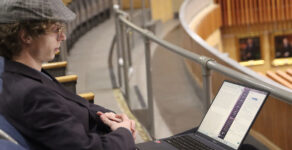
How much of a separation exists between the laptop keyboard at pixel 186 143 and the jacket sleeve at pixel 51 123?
0.69 feet

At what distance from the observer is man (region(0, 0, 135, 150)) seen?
2.15 ft

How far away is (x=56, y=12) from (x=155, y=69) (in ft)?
4.56

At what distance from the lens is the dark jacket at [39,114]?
0.65 m

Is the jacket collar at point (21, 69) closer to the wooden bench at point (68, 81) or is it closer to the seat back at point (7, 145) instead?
the seat back at point (7, 145)

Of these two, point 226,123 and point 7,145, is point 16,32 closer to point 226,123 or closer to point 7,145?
point 7,145

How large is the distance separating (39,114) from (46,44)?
0.12 m

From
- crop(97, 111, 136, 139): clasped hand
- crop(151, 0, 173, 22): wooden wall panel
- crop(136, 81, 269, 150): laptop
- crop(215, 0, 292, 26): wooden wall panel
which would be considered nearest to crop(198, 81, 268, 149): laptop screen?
crop(136, 81, 269, 150): laptop

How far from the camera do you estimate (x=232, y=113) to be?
0.85 meters

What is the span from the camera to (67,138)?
0.66 m

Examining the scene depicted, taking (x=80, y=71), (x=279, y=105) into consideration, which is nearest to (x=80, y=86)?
(x=80, y=71)

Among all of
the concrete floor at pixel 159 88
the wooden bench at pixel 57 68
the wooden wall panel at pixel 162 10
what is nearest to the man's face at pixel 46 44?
the concrete floor at pixel 159 88

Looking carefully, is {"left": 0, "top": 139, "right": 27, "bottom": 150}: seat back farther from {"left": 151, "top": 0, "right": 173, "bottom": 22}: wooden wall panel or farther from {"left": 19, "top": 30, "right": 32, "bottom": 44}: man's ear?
{"left": 151, "top": 0, "right": 173, "bottom": 22}: wooden wall panel

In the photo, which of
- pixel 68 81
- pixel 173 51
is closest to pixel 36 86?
pixel 173 51

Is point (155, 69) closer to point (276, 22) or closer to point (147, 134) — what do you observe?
point (147, 134)
